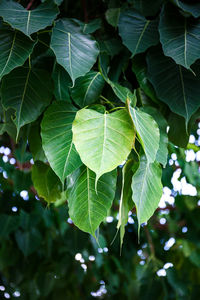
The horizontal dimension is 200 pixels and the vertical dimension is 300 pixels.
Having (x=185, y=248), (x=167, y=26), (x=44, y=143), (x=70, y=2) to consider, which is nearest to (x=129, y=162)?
(x=44, y=143)

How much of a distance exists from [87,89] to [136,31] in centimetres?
15

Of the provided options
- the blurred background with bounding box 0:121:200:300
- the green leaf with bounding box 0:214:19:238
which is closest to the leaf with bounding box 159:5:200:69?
the blurred background with bounding box 0:121:200:300

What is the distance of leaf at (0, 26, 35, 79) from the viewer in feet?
1.91

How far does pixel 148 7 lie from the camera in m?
0.74

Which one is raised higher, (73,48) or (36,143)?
(73,48)

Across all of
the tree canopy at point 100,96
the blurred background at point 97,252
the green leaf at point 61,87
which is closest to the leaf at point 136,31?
the tree canopy at point 100,96

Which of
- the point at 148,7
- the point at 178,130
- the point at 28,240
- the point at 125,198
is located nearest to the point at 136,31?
the point at 148,7

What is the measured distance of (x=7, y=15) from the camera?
0.60 metres

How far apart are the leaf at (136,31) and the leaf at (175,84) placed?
3cm

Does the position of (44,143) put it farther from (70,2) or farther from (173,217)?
(173,217)

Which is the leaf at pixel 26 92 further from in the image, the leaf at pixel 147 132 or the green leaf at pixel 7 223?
the green leaf at pixel 7 223

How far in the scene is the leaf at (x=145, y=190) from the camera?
517 millimetres

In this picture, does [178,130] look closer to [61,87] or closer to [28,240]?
[61,87]

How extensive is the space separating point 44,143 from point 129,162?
0.42ft
